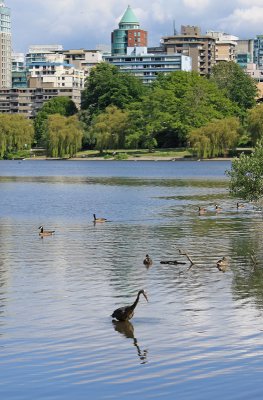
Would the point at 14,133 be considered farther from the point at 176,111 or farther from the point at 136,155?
the point at 176,111

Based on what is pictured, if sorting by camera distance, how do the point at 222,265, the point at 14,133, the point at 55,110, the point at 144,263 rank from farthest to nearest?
the point at 55,110 < the point at 14,133 < the point at 144,263 < the point at 222,265

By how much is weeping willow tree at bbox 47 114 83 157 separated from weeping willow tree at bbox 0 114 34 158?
14.4 ft

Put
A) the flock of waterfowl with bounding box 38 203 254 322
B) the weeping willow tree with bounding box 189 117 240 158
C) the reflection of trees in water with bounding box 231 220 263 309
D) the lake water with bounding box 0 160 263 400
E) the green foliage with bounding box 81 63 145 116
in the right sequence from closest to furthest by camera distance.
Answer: the lake water with bounding box 0 160 263 400 → the flock of waterfowl with bounding box 38 203 254 322 → the reflection of trees in water with bounding box 231 220 263 309 → the weeping willow tree with bounding box 189 117 240 158 → the green foliage with bounding box 81 63 145 116

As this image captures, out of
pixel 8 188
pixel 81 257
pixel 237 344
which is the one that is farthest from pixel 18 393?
pixel 8 188

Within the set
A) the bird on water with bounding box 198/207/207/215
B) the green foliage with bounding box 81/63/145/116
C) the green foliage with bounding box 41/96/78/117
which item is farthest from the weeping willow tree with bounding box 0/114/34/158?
the bird on water with bounding box 198/207/207/215

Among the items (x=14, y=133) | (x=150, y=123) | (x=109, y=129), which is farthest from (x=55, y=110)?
(x=109, y=129)

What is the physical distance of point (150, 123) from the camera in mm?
156500

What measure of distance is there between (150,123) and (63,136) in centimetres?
1566

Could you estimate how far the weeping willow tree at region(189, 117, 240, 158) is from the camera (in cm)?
13862

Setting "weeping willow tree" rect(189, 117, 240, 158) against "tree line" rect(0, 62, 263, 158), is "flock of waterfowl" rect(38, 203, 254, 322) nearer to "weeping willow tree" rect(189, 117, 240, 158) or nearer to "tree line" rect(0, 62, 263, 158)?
"tree line" rect(0, 62, 263, 158)

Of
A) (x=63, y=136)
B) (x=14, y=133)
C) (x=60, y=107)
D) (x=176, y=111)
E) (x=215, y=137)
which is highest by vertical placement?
(x=60, y=107)

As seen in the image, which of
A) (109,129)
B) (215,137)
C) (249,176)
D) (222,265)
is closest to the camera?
(222,265)

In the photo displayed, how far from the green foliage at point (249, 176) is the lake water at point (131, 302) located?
79.2 inches

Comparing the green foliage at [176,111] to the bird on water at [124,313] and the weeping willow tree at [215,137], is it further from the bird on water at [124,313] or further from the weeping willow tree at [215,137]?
the bird on water at [124,313]
